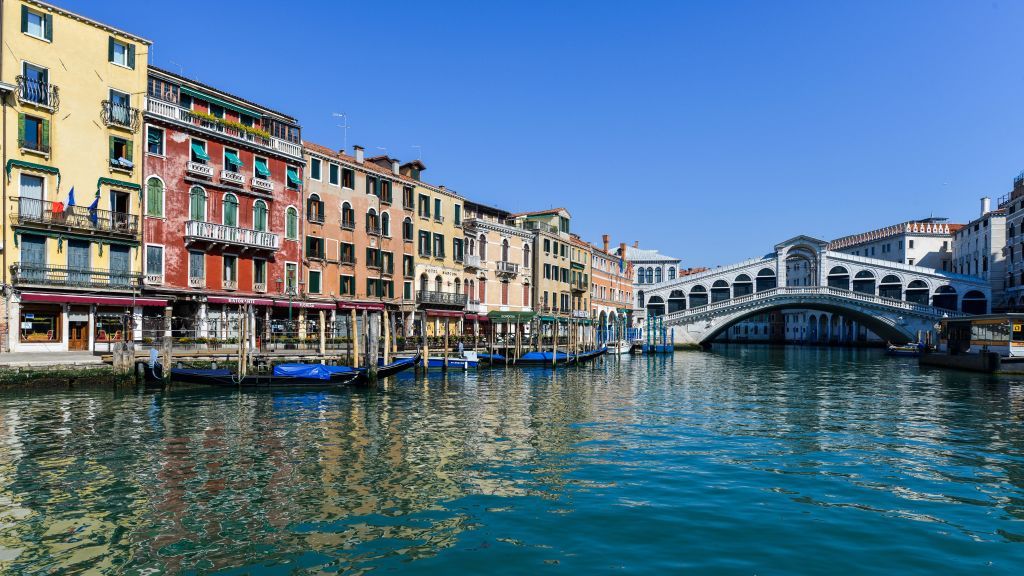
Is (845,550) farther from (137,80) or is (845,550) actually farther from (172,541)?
(137,80)

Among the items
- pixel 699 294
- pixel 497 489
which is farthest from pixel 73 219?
pixel 699 294

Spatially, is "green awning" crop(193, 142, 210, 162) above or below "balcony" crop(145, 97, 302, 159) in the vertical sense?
below

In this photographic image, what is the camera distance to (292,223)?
113ft

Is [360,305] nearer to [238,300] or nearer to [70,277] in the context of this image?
[238,300]

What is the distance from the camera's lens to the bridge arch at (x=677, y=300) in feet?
245

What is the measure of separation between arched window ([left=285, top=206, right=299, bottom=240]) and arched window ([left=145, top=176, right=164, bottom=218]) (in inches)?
246

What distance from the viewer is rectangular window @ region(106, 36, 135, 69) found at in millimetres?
27969

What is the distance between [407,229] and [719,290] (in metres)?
44.9

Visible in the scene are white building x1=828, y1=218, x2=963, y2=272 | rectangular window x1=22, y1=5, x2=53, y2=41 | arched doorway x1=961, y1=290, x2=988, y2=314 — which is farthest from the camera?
white building x1=828, y1=218, x2=963, y2=272

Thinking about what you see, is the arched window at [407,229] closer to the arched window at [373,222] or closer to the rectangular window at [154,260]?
the arched window at [373,222]

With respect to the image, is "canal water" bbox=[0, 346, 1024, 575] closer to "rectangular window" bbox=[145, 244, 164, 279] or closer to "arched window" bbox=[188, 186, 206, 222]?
"rectangular window" bbox=[145, 244, 164, 279]

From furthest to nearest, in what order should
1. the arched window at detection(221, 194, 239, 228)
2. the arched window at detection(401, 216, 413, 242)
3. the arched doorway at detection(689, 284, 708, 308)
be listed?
the arched doorway at detection(689, 284, 708, 308) < the arched window at detection(401, 216, 413, 242) < the arched window at detection(221, 194, 239, 228)

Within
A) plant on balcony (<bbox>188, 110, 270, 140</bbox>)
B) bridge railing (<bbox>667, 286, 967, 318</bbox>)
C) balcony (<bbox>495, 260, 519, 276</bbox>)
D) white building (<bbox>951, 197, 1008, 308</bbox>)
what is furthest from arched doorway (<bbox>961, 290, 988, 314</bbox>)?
plant on balcony (<bbox>188, 110, 270, 140</bbox>)

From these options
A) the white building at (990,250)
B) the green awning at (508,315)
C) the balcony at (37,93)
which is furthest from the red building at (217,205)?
the white building at (990,250)
